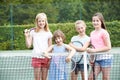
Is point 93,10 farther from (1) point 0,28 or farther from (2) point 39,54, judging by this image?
(2) point 39,54

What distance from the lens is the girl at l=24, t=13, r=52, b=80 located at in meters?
6.79

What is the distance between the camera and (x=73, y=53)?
661cm

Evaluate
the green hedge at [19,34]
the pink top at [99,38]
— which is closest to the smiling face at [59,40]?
the pink top at [99,38]

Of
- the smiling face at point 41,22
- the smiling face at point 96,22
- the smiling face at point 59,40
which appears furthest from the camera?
the smiling face at point 41,22

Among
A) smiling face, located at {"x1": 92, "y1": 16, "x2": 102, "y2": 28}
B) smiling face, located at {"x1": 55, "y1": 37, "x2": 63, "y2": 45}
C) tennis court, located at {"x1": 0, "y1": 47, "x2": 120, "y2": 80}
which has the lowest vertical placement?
tennis court, located at {"x1": 0, "y1": 47, "x2": 120, "y2": 80}

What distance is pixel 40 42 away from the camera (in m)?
6.97

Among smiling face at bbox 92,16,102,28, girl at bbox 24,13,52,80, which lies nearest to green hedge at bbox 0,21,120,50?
girl at bbox 24,13,52,80

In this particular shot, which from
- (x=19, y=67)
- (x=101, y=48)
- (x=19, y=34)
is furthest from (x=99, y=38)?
(x=19, y=34)

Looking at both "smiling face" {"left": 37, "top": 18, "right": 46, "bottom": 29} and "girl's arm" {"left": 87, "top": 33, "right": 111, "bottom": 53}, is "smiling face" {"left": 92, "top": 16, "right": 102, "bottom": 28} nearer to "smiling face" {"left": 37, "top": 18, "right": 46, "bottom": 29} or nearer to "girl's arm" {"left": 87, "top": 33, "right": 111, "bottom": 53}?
"girl's arm" {"left": 87, "top": 33, "right": 111, "bottom": 53}

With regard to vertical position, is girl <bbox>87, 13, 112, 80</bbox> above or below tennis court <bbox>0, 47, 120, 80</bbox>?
above

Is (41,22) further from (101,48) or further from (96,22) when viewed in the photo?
(101,48)

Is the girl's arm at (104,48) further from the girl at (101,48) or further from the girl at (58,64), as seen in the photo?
the girl at (58,64)

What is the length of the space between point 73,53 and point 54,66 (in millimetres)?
372

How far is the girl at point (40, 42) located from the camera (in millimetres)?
6789
